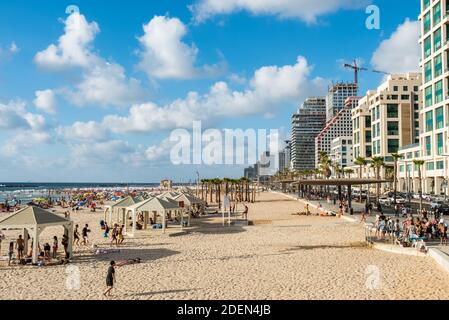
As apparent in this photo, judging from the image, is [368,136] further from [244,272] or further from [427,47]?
[244,272]

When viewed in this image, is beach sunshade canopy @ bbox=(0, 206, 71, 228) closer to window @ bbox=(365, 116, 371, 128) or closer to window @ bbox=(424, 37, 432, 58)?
window @ bbox=(424, 37, 432, 58)

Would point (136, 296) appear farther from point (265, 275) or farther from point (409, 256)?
point (409, 256)

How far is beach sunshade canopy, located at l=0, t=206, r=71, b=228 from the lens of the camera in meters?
16.3

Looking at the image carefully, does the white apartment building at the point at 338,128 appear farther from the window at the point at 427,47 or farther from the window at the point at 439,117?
the window at the point at 439,117

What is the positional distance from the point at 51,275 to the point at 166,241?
8656mm

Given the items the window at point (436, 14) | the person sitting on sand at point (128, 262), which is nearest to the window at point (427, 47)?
the window at point (436, 14)

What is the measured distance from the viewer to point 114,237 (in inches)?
878

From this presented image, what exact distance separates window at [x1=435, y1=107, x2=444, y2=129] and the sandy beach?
37908mm

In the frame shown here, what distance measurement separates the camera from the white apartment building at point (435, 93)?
52.4m

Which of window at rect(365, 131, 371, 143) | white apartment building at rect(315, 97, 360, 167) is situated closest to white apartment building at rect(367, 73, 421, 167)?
window at rect(365, 131, 371, 143)

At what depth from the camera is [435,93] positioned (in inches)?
2181

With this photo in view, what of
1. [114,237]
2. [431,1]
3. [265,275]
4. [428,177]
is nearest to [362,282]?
[265,275]

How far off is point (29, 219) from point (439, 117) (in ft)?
176

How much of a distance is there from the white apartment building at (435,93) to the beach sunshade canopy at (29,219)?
48.6 metres
